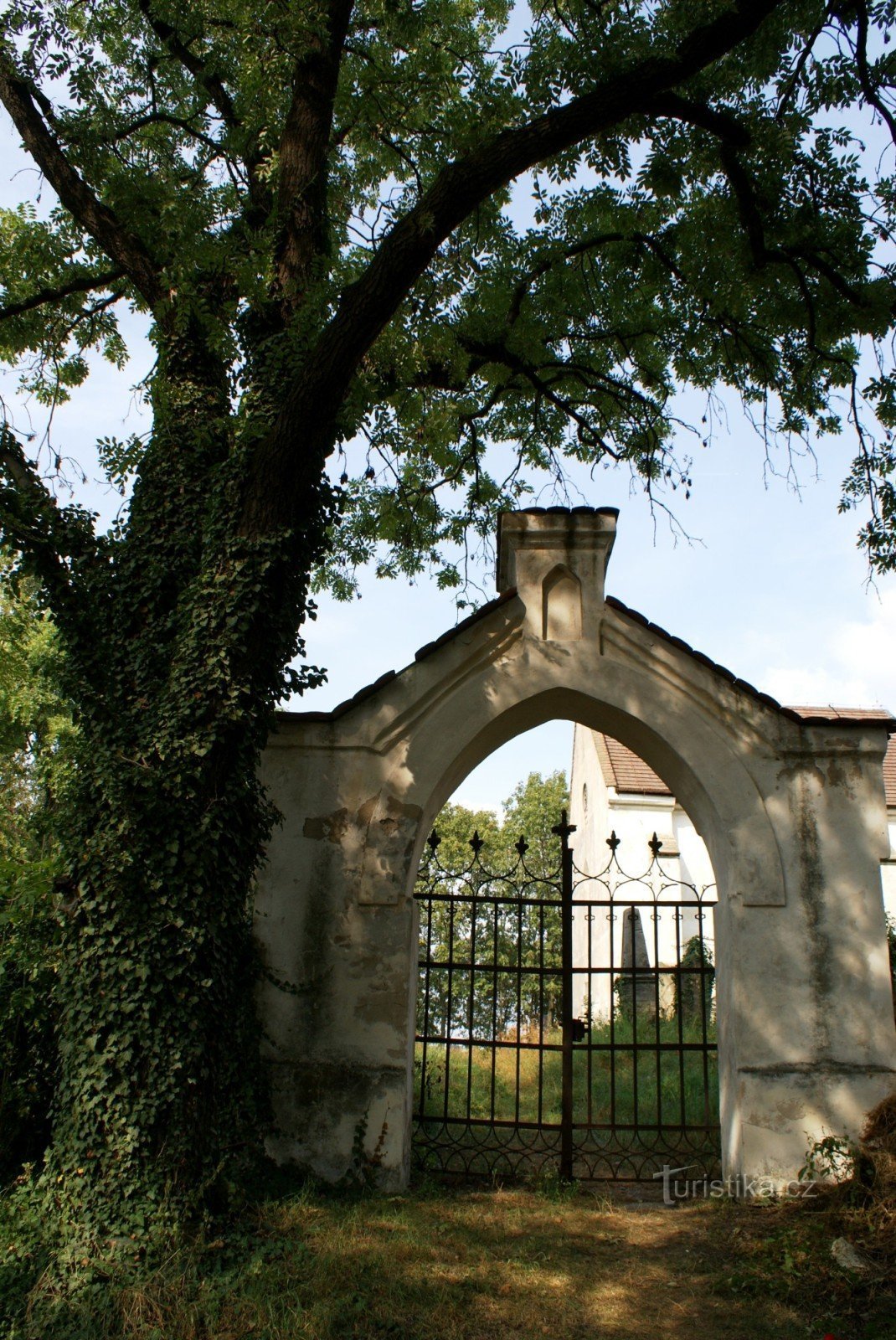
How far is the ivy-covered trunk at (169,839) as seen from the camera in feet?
17.0

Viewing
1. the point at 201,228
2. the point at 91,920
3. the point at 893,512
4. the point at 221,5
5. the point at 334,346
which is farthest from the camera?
the point at 893,512

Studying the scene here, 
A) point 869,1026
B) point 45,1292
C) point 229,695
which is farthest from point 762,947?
point 45,1292

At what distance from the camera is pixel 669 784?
7840 mm

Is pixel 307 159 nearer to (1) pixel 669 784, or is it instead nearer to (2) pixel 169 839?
(2) pixel 169 839

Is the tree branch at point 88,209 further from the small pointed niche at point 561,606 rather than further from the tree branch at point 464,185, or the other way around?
the small pointed niche at point 561,606

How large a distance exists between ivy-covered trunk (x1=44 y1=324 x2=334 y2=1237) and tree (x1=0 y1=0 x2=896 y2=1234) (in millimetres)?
20

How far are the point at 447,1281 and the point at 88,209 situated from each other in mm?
7199

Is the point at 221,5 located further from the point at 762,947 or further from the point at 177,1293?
the point at 177,1293

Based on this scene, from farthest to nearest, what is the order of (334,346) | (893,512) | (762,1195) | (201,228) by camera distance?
(893,512) → (201,228) → (762,1195) → (334,346)

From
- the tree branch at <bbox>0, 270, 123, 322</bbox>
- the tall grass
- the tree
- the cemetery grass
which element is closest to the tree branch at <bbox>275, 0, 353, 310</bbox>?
the tree

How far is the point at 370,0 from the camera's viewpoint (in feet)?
29.4

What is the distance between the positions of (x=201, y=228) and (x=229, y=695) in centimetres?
358

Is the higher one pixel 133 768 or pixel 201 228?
pixel 201 228

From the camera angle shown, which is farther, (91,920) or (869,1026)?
(869,1026)
